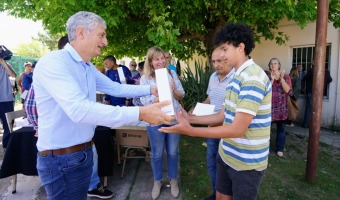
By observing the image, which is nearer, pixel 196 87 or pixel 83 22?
pixel 83 22

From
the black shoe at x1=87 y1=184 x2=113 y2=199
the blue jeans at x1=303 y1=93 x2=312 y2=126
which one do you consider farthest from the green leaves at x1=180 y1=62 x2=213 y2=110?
the blue jeans at x1=303 y1=93 x2=312 y2=126

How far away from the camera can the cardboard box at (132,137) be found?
4043 millimetres

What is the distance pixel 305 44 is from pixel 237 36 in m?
7.96

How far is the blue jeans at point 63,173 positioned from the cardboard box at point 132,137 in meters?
2.11

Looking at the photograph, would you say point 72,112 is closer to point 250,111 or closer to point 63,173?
point 63,173

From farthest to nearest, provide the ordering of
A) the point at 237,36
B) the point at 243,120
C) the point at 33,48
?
1. the point at 33,48
2. the point at 237,36
3. the point at 243,120

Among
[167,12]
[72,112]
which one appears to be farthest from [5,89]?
[72,112]

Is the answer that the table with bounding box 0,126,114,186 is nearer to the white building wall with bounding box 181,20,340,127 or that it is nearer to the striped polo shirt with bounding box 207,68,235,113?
the striped polo shirt with bounding box 207,68,235,113

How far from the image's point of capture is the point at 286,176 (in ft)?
14.3

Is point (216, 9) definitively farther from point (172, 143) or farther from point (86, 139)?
point (86, 139)

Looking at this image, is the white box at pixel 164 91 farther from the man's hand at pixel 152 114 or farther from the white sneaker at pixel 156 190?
the white sneaker at pixel 156 190

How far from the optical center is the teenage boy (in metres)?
1.76

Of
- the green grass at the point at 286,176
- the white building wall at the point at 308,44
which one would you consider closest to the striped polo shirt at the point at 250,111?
the green grass at the point at 286,176

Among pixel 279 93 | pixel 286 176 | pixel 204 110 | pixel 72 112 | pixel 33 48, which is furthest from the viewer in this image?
pixel 33 48
